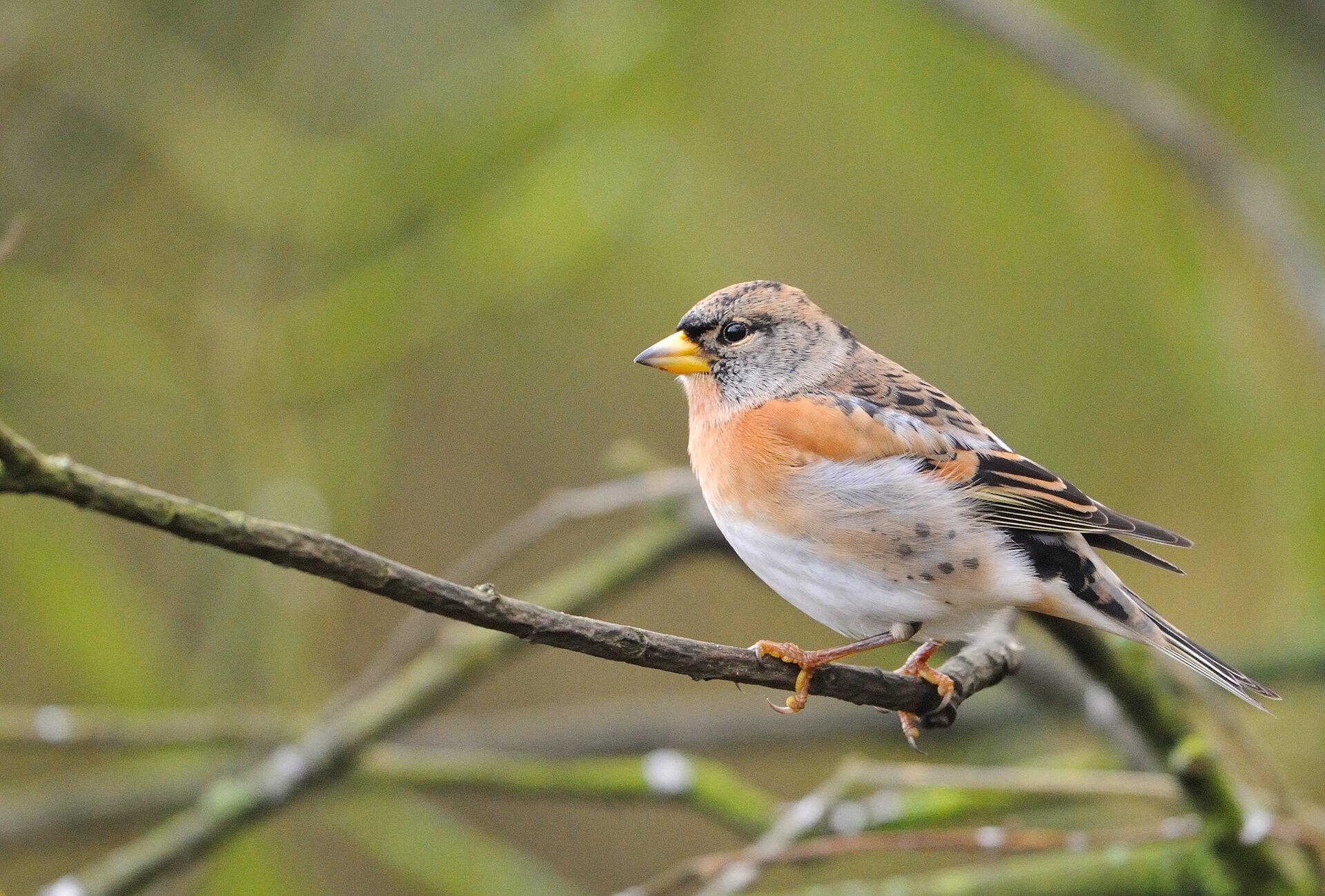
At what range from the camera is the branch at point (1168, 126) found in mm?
4559

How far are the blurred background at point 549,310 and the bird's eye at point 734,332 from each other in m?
0.79

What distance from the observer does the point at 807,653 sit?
209 cm

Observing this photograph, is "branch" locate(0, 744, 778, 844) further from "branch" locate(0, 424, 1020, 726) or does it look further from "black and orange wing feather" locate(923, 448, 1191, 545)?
"branch" locate(0, 424, 1020, 726)

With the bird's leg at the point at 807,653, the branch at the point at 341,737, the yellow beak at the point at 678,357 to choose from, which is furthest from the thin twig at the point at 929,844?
the yellow beak at the point at 678,357

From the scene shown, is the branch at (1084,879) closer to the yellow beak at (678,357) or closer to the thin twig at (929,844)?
the thin twig at (929,844)

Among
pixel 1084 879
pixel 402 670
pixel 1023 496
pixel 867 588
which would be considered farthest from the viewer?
pixel 402 670

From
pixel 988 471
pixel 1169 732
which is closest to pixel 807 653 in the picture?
pixel 988 471

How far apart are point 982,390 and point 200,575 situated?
3.60 meters

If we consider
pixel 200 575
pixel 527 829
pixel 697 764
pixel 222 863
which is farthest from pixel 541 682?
pixel 697 764

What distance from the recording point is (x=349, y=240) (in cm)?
503

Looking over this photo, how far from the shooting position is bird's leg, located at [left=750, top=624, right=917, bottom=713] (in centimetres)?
201

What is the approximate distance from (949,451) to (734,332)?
2.12 feet

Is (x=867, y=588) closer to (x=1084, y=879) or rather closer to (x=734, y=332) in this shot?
(x=734, y=332)

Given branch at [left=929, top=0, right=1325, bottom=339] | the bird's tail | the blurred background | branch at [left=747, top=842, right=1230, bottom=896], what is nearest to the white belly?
the bird's tail
